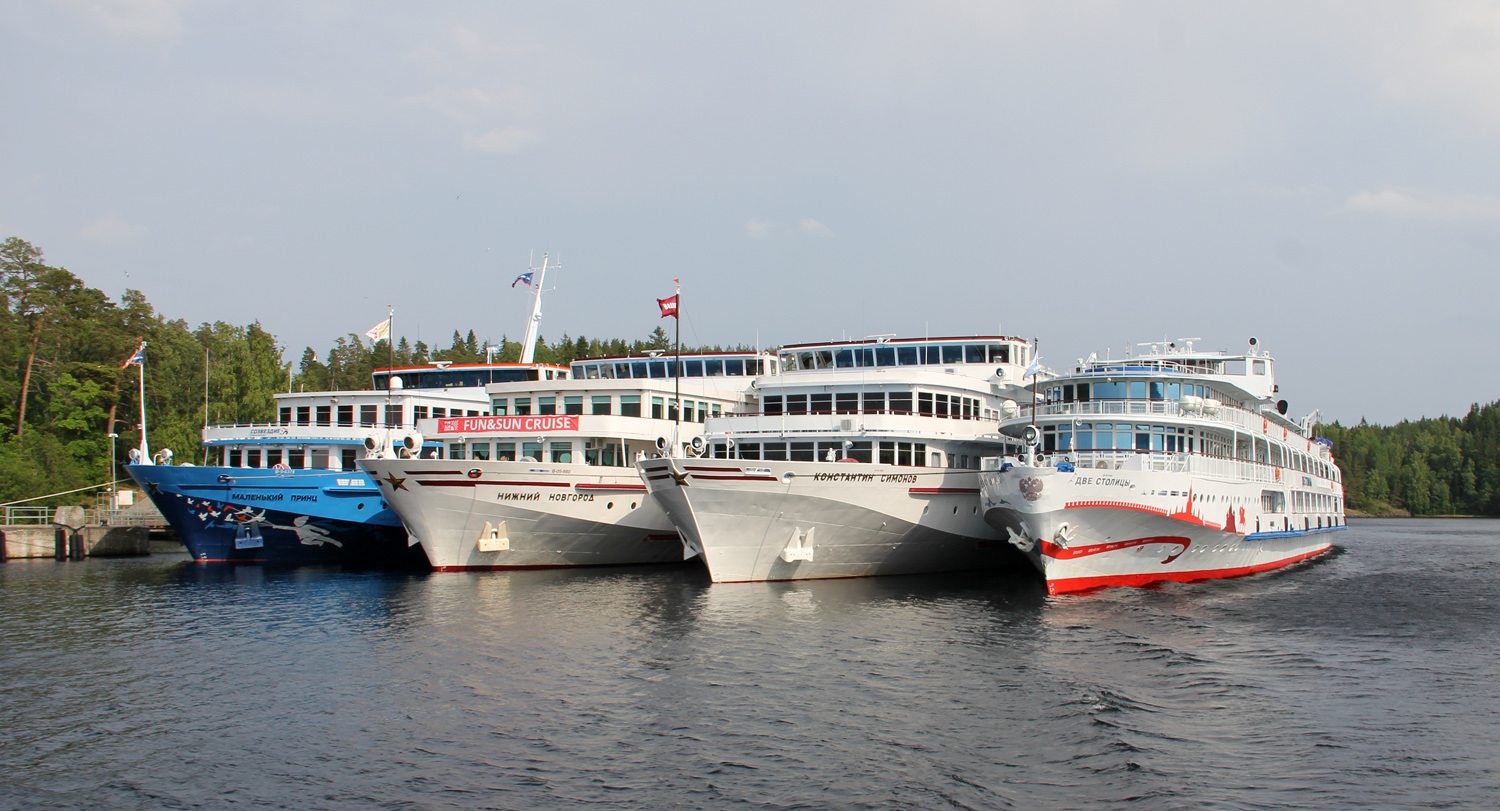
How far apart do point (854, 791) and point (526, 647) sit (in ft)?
37.5

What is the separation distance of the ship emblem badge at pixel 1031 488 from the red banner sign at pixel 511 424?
1728 centimetres

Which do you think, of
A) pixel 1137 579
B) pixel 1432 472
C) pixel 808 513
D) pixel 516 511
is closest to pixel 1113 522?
pixel 1137 579

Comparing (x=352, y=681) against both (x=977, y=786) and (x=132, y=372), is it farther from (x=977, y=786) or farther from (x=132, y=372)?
(x=132, y=372)

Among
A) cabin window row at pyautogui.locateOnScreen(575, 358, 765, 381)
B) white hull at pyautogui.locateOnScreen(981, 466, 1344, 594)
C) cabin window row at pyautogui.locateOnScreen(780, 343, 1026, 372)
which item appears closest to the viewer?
white hull at pyautogui.locateOnScreen(981, 466, 1344, 594)

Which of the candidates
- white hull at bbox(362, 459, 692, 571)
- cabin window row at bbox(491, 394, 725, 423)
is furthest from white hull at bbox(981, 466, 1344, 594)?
cabin window row at bbox(491, 394, 725, 423)

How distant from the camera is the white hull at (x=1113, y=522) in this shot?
101ft

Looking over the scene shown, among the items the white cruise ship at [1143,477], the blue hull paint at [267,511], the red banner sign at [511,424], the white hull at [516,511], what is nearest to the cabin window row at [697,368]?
the red banner sign at [511,424]

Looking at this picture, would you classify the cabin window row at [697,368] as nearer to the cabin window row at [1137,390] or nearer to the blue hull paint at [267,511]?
the blue hull paint at [267,511]

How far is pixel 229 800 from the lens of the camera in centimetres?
1460

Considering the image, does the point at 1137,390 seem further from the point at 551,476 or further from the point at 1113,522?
the point at 551,476

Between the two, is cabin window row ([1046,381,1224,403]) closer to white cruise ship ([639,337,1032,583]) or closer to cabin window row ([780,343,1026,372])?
white cruise ship ([639,337,1032,583])

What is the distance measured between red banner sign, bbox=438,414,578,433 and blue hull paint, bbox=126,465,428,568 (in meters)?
5.87

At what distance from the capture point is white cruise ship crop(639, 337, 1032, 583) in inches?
1282

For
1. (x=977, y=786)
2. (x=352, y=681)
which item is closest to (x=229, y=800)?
(x=352, y=681)
